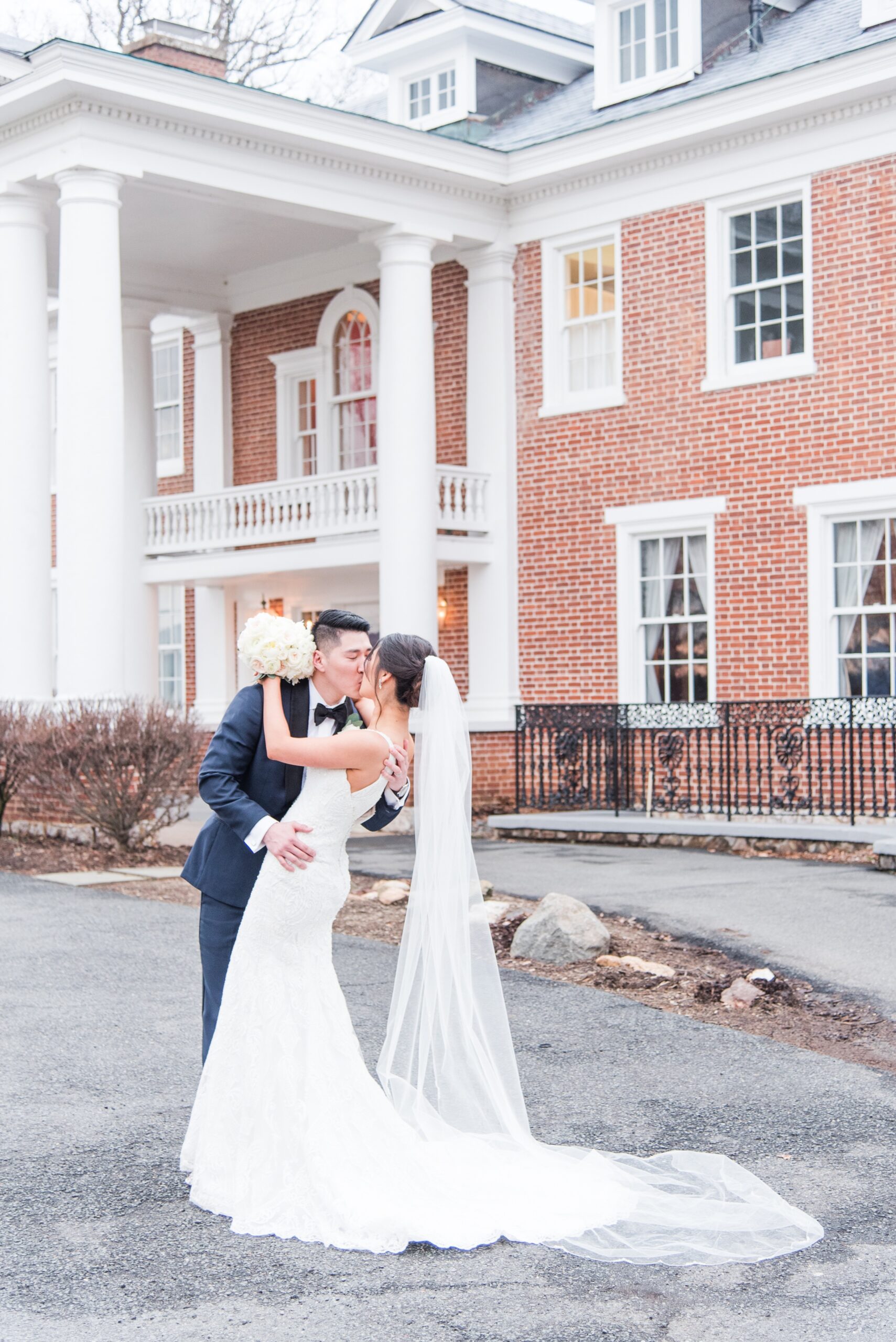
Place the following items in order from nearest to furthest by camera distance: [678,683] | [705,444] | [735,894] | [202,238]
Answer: [735,894] → [705,444] → [678,683] → [202,238]

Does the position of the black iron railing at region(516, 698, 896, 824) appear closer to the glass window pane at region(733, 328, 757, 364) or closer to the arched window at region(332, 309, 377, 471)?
the glass window pane at region(733, 328, 757, 364)

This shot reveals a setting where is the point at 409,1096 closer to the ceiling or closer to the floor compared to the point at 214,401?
closer to the floor

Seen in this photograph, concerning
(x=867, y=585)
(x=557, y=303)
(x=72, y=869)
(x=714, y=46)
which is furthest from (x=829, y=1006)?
(x=714, y=46)

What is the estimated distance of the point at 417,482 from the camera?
16734 millimetres

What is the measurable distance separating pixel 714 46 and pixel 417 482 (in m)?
5.97

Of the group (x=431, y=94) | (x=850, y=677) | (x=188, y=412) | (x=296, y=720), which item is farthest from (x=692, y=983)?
(x=188, y=412)

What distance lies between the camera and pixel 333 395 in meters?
19.9

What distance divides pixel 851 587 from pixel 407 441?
4.90 m

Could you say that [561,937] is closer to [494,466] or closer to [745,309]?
[745,309]

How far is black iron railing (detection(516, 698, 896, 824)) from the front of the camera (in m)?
14.5

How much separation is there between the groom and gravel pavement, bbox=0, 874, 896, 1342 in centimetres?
75

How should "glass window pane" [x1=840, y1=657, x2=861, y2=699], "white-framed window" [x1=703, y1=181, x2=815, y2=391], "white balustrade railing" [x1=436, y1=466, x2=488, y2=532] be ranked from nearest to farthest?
1. "glass window pane" [x1=840, y1=657, x2=861, y2=699]
2. "white-framed window" [x1=703, y1=181, x2=815, y2=391]
3. "white balustrade railing" [x1=436, y1=466, x2=488, y2=532]

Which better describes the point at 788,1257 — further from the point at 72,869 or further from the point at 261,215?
the point at 261,215

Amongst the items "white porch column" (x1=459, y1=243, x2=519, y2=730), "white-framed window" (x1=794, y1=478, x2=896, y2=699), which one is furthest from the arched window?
"white-framed window" (x1=794, y1=478, x2=896, y2=699)
